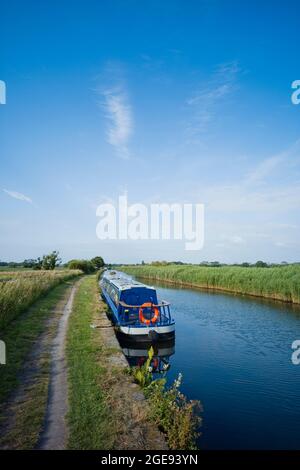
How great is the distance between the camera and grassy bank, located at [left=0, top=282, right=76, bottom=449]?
4.71 m

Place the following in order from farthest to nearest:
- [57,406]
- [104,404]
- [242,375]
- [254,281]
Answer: [254,281] < [242,375] < [104,404] < [57,406]

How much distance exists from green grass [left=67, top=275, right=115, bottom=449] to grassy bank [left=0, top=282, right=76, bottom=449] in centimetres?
55

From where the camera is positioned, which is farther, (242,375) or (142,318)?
(142,318)

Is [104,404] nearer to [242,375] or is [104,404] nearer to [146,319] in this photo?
[242,375]

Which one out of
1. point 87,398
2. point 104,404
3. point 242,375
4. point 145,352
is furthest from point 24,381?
point 242,375

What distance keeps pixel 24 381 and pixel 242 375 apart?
281 inches

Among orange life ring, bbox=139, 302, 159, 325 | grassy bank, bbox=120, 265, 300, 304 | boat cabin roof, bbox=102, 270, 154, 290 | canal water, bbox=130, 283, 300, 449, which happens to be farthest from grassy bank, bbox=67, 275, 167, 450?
grassy bank, bbox=120, 265, 300, 304

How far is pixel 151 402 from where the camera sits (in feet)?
19.8

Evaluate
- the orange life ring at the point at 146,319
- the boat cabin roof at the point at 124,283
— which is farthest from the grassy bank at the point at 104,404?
the boat cabin roof at the point at 124,283

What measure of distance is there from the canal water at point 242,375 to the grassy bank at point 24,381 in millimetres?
3542

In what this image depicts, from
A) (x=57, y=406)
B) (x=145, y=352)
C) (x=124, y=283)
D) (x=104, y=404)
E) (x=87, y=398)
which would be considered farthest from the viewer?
(x=124, y=283)

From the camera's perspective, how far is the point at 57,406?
552 centimetres
